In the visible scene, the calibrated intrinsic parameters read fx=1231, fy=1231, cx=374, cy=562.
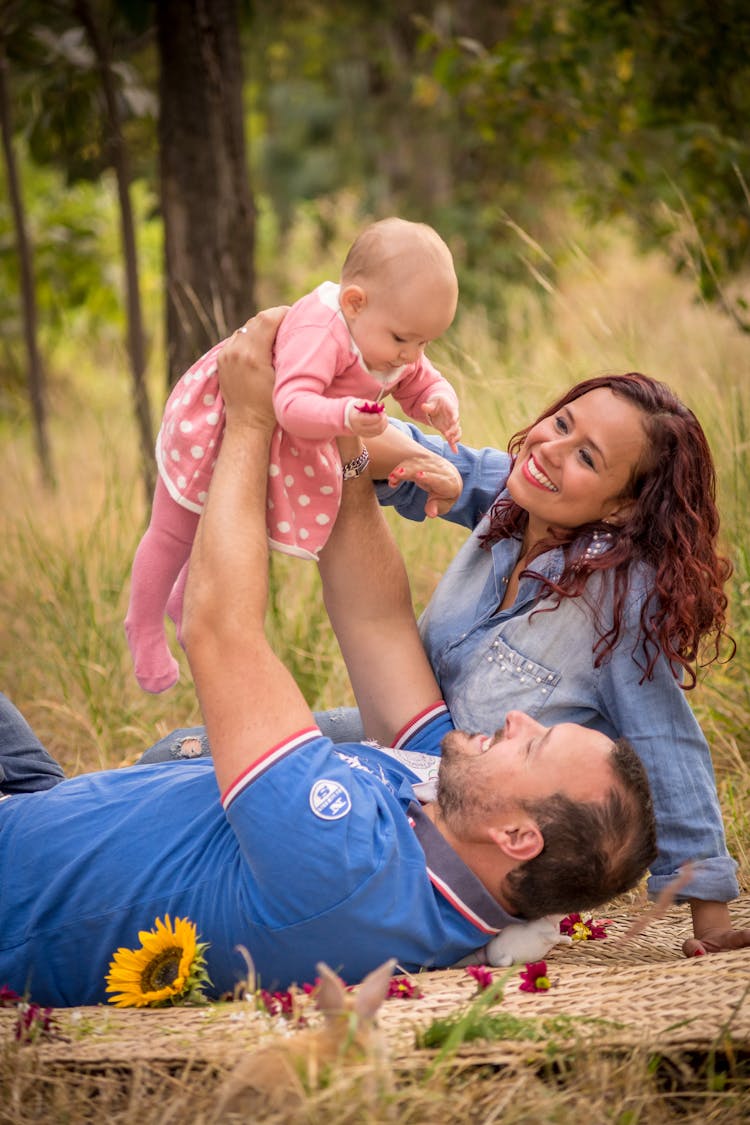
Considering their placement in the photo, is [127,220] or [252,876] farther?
[127,220]

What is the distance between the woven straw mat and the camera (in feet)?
6.82

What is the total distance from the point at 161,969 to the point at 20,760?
74 centimetres

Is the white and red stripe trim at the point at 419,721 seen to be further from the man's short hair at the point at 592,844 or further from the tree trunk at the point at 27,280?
the tree trunk at the point at 27,280

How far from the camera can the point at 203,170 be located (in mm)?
5035

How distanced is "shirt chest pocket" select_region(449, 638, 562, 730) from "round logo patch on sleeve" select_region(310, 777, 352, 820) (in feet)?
1.63

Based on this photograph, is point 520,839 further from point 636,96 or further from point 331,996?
point 636,96

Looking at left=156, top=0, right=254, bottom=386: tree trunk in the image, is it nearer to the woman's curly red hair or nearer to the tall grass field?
the tall grass field

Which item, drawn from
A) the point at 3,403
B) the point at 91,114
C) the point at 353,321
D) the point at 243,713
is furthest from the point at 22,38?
the point at 243,713

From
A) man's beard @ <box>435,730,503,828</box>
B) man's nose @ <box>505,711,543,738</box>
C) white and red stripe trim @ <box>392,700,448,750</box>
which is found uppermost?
man's nose @ <box>505,711,543,738</box>

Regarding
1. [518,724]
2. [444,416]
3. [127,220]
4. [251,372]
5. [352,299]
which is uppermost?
[127,220]

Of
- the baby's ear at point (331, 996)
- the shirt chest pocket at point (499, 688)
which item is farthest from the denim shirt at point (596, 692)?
the baby's ear at point (331, 996)

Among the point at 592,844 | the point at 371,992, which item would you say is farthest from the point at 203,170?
the point at 371,992

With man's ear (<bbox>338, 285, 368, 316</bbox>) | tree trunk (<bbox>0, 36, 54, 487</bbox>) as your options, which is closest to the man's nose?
man's ear (<bbox>338, 285, 368, 316</bbox>)

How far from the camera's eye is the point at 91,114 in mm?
6602
